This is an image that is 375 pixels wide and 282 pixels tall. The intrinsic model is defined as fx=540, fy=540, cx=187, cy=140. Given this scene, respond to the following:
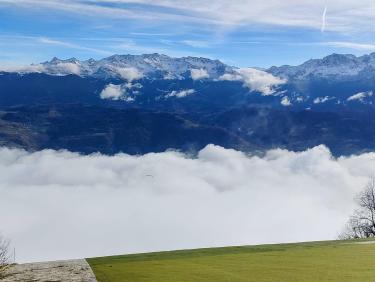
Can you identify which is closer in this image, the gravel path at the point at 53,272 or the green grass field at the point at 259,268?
the green grass field at the point at 259,268

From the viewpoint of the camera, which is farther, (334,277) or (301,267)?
(301,267)

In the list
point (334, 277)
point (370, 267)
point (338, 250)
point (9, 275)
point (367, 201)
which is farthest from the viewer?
point (367, 201)

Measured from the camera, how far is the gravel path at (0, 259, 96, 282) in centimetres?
3950

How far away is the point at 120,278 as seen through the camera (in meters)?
38.7

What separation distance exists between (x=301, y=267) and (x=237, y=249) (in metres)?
22.3

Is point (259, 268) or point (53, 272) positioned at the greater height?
point (53, 272)

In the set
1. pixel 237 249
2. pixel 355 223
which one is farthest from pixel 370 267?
pixel 355 223

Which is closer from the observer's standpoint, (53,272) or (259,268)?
(259,268)

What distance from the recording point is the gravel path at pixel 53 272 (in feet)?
130

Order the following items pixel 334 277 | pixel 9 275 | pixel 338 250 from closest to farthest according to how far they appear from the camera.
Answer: pixel 334 277 < pixel 9 275 < pixel 338 250

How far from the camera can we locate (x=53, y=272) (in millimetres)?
43688

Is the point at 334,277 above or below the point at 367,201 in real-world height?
below

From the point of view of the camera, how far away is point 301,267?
40625mm

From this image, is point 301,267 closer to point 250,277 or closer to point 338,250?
point 250,277
